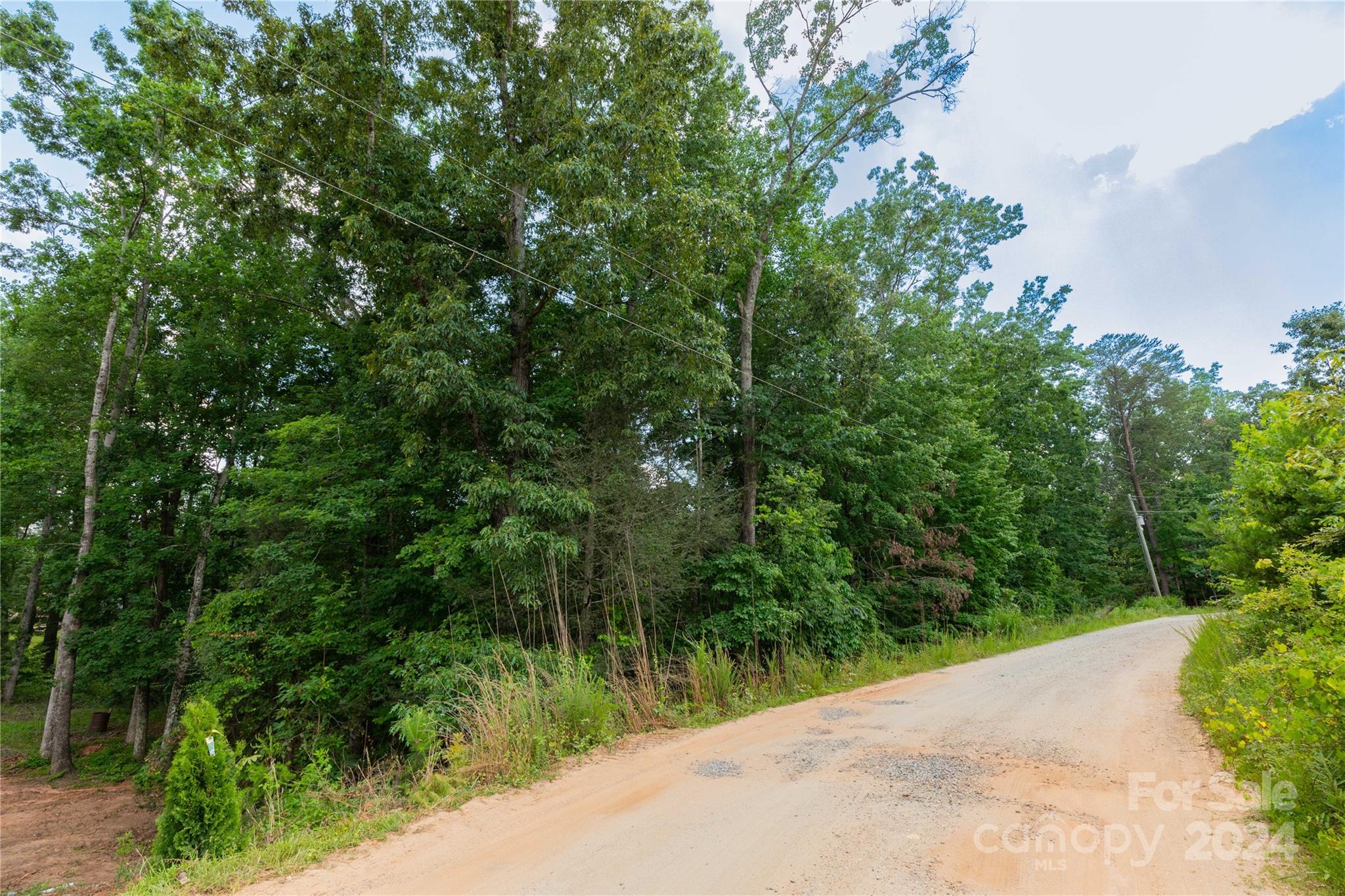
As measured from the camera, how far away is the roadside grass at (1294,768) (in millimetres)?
2527

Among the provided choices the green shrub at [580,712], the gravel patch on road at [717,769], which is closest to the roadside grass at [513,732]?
the green shrub at [580,712]

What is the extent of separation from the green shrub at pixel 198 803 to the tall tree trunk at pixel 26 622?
646 inches

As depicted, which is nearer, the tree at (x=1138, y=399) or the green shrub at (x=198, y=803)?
the green shrub at (x=198, y=803)

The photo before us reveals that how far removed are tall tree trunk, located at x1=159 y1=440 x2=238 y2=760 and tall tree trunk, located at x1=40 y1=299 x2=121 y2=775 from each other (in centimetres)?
183

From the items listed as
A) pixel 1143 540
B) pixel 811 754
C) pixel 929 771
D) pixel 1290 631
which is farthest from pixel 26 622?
pixel 1143 540

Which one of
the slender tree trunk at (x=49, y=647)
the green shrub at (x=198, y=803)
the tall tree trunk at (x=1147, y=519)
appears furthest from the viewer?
the tall tree trunk at (x=1147, y=519)

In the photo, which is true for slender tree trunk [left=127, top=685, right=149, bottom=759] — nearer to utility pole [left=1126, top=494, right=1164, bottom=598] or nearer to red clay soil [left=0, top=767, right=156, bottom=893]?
red clay soil [left=0, top=767, right=156, bottom=893]

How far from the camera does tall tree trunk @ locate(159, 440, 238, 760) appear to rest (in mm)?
11766

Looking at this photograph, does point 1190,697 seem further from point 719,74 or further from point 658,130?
point 719,74

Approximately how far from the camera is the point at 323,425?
378 inches

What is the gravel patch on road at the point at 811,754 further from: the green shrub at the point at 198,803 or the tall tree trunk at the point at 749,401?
the tall tree trunk at the point at 749,401

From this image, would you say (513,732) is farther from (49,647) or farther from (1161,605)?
(1161,605)

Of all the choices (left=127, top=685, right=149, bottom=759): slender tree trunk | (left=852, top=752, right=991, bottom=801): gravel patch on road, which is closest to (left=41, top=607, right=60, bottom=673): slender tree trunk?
(left=127, top=685, right=149, bottom=759): slender tree trunk

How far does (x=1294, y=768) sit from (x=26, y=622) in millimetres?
28069
